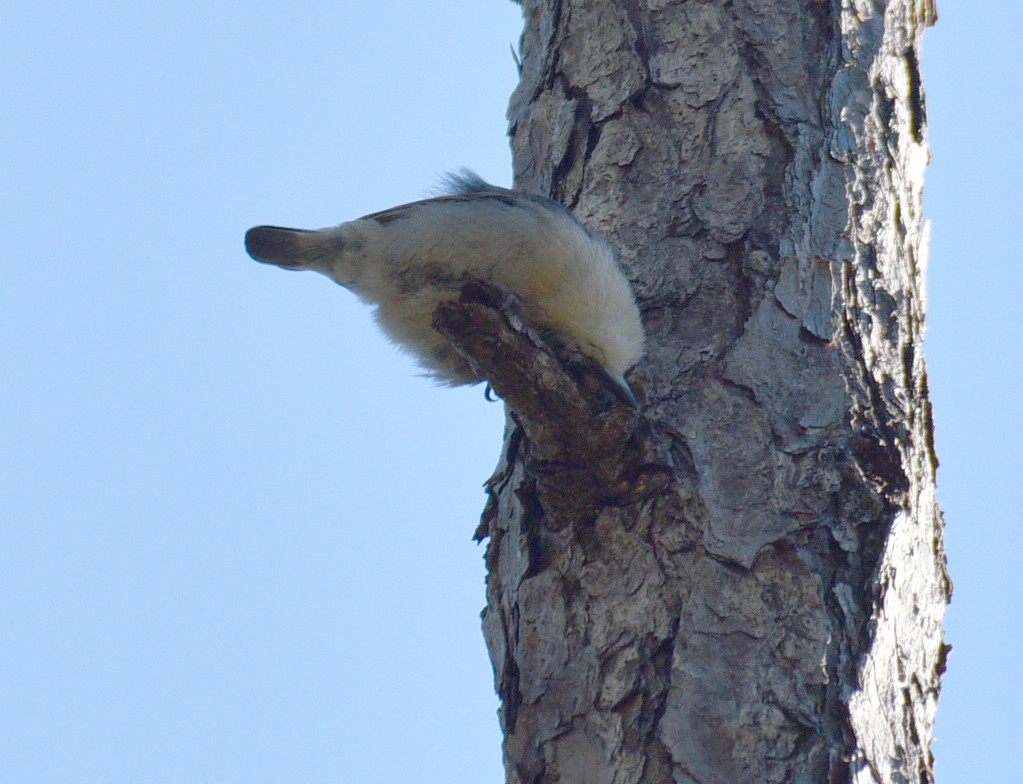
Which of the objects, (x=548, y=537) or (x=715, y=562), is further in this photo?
(x=548, y=537)

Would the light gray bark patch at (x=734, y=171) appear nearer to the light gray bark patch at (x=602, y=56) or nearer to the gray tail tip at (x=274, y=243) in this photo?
the light gray bark patch at (x=602, y=56)

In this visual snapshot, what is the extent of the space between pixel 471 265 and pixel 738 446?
0.79 metres

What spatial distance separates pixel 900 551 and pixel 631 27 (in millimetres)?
1495

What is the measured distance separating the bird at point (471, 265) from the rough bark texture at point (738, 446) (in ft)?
0.37

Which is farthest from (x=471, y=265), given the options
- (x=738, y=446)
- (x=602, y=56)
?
(x=738, y=446)

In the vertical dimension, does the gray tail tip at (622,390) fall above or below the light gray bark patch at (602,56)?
below

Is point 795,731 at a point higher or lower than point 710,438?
lower

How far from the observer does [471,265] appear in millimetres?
2674

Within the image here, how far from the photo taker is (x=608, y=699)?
2033mm

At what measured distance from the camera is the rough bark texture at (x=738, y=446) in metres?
1.99

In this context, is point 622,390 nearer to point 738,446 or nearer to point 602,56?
point 738,446

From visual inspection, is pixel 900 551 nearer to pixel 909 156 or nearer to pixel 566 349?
pixel 566 349

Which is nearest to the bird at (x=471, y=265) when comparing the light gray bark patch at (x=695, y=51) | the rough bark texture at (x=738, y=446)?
the rough bark texture at (x=738, y=446)

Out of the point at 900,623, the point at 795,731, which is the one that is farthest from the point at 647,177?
the point at 795,731
